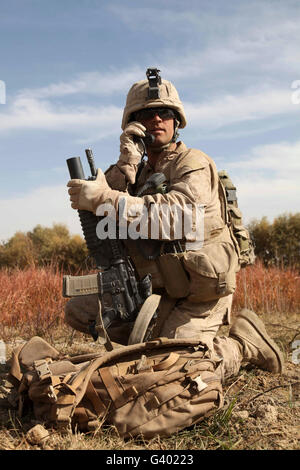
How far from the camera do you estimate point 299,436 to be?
267 cm

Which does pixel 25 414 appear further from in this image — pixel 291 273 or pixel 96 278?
pixel 291 273

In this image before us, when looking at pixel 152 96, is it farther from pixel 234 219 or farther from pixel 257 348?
pixel 257 348

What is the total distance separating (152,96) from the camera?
3977 mm

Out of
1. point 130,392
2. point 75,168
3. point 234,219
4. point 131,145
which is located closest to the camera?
point 130,392

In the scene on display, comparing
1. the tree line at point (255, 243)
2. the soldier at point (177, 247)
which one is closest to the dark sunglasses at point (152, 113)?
the soldier at point (177, 247)

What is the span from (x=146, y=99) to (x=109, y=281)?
156 cm

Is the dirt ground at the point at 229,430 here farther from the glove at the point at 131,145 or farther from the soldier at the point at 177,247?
the glove at the point at 131,145

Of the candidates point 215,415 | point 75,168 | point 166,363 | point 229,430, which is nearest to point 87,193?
point 75,168

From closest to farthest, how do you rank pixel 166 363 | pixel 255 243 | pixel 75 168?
pixel 166 363 → pixel 75 168 → pixel 255 243

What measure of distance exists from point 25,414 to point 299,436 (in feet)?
5.19

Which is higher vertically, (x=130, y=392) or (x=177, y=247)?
(x=177, y=247)

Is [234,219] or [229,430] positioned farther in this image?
[234,219]
